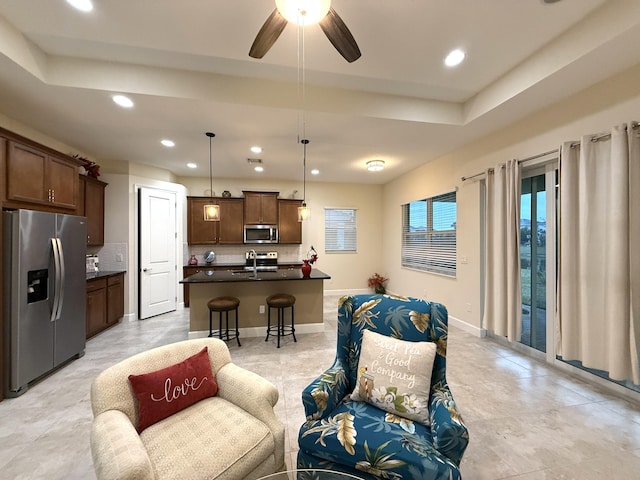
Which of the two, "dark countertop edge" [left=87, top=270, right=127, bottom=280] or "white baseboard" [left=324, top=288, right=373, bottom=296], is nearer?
"dark countertop edge" [left=87, top=270, right=127, bottom=280]

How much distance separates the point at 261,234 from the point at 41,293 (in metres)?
3.87

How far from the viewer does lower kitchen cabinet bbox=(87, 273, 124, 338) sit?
12.8 feet

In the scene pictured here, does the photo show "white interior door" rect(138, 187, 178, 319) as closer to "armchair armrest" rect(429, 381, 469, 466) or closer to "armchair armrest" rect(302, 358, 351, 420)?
"armchair armrest" rect(302, 358, 351, 420)

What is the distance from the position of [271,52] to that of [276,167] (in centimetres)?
299

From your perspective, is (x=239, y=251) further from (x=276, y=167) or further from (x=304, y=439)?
(x=304, y=439)

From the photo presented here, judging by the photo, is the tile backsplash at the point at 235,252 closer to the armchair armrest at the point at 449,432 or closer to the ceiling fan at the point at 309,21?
the ceiling fan at the point at 309,21

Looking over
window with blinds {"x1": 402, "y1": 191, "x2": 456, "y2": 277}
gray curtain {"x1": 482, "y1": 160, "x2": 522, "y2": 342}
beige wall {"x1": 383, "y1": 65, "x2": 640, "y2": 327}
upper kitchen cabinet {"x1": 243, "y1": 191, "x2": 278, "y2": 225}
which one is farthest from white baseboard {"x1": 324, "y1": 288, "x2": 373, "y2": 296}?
gray curtain {"x1": 482, "y1": 160, "x2": 522, "y2": 342}

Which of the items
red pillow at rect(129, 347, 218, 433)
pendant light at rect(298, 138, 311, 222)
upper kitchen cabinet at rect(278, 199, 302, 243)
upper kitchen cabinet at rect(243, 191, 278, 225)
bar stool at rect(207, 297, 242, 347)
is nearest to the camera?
red pillow at rect(129, 347, 218, 433)

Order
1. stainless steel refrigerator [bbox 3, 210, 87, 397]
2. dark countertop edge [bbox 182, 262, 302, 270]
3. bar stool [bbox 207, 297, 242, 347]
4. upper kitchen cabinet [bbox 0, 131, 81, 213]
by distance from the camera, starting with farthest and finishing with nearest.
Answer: dark countertop edge [bbox 182, 262, 302, 270] → bar stool [bbox 207, 297, 242, 347] → upper kitchen cabinet [bbox 0, 131, 81, 213] → stainless steel refrigerator [bbox 3, 210, 87, 397]

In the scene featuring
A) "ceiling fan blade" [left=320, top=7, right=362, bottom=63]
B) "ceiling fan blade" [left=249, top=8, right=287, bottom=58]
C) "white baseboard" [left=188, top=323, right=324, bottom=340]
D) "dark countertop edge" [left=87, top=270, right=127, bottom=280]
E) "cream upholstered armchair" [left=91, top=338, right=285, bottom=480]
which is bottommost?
"white baseboard" [left=188, top=323, right=324, bottom=340]

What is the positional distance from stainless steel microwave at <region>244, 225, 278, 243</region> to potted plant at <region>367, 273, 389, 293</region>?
8.79ft

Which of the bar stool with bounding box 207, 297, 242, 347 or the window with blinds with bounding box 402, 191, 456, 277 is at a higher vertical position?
the window with blinds with bounding box 402, 191, 456, 277

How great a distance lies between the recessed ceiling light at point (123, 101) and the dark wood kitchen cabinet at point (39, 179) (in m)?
0.97

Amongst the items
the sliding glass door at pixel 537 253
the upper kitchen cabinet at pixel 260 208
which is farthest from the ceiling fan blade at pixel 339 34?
the upper kitchen cabinet at pixel 260 208
